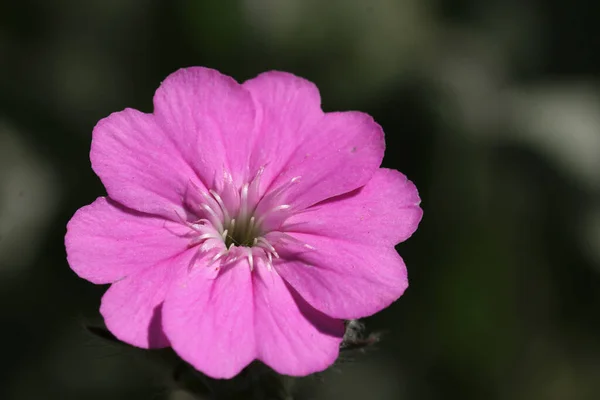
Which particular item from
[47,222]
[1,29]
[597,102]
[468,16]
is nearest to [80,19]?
[1,29]

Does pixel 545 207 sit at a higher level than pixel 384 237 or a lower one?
lower

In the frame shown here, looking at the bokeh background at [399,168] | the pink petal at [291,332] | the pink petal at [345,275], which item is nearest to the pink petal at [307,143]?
the pink petal at [345,275]

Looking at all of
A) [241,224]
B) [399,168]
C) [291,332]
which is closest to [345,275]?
[291,332]

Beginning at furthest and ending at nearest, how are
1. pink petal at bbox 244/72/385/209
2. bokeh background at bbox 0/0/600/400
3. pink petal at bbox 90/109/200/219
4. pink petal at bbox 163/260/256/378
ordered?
1. bokeh background at bbox 0/0/600/400
2. pink petal at bbox 244/72/385/209
3. pink petal at bbox 90/109/200/219
4. pink petal at bbox 163/260/256/378

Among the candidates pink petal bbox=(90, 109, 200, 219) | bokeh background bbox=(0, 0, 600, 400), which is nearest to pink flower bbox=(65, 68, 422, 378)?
pink petal bbox=(90, 109, 200, 219)

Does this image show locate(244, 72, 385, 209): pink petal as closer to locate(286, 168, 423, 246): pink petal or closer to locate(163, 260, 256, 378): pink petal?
locate(286, 168, 423, 246): pink petal

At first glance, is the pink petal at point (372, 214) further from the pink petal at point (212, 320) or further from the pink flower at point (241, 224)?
the pink petal at point (212, 320)

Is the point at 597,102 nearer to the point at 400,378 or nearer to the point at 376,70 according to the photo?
the point at 376,70
